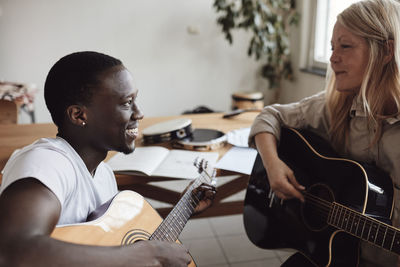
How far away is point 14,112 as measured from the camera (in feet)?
6.42

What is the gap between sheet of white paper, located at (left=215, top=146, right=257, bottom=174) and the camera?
4.27 ft

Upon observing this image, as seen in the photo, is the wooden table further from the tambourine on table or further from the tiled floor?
the tiled floor

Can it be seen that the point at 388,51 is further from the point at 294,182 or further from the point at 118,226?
the point at 118,226

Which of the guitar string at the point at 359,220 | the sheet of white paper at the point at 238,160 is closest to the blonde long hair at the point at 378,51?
the guitar string at the point at 359,220

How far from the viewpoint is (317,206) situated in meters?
1.12

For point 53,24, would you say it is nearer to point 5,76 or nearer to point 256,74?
point 5,76

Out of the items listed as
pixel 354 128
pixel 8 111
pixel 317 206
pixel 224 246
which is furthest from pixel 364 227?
Answer: pixel 8 111

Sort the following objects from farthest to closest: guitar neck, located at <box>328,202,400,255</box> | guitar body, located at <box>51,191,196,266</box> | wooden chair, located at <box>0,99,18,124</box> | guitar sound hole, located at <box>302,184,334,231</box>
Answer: wooden chair, located at <box>0,99,18,124</box> → guitar sound hole, located at <box>302,184,334,231</box> → guitar neck, located at <box>328,202,400,255</box> → guitar body, located at <box>51,191,196,266</box>

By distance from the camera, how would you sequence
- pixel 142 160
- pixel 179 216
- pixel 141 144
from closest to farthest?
pixel 179 216
pixel 142 160
pixel 141 144

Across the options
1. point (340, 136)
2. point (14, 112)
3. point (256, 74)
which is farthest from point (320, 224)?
point (256, 74)

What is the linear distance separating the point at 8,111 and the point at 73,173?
56.5 inches

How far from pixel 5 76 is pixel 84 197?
3.72m

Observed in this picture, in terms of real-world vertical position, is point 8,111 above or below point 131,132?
below

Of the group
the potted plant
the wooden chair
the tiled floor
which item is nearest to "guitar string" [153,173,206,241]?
the tiled floor
